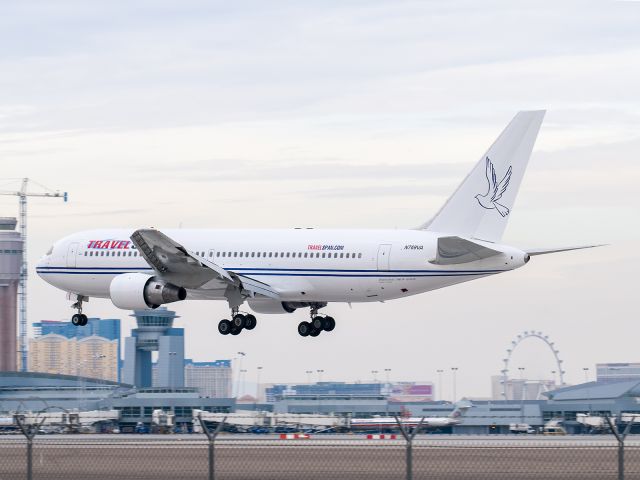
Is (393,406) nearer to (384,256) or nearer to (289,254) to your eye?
(289,254)

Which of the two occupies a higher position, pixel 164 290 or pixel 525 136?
pixel 525 136

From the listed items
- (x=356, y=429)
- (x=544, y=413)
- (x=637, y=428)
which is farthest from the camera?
(x=544, y=413)

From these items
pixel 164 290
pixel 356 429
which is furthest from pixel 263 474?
pixel 356 429

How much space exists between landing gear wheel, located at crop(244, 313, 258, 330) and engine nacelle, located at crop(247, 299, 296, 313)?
5.10 feet

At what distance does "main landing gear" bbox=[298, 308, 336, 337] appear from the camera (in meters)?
78.4

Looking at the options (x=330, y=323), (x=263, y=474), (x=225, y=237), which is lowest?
(x=263, y=474)

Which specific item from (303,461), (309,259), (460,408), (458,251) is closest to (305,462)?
(303,461)

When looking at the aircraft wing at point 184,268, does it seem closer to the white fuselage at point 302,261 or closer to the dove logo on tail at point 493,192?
the white fuselage at point 302,261

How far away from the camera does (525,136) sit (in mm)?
73250

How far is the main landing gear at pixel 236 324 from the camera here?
3019 inches

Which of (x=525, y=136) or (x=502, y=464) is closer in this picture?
(x=502, y=464)

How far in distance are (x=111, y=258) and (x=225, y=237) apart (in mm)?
6622

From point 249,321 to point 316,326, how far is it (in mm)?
4038

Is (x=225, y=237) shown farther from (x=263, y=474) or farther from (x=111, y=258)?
(x=263, y=474)
